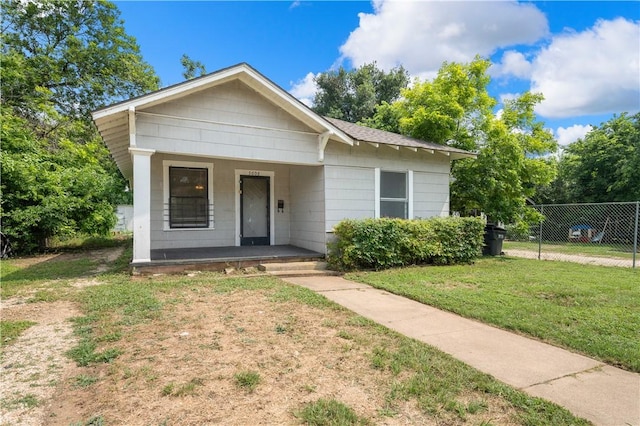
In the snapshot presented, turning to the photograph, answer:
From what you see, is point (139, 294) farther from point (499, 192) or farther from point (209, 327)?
point (499, 192)

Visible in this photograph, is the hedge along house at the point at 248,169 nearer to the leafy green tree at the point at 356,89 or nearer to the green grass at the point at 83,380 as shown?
the green grass at the point at 83,380

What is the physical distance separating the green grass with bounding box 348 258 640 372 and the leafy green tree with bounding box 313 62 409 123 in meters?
20.8

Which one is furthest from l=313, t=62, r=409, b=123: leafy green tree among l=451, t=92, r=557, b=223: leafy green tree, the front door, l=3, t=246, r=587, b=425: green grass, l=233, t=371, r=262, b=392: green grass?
l=233, t=371, r=262, b=392: green grass

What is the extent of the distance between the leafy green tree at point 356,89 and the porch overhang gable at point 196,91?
19580 millimetres

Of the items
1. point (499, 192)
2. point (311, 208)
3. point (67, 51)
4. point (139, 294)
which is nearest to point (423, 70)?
point (499, 192)

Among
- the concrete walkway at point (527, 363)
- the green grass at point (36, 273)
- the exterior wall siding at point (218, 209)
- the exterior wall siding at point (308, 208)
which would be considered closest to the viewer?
the concrete walkway at point (527, 363)

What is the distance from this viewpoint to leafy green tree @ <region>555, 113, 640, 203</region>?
1838 centimetres

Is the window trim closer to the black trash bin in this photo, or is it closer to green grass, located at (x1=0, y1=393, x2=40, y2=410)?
green grass, located at (x1=0, y1=393, x2=40, y2=410)

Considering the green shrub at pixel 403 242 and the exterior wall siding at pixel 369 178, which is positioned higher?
the exterior wall siding at pixel 369 178

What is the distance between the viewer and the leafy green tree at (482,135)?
10977 mm

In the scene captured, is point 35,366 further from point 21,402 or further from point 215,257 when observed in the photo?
point 215,257

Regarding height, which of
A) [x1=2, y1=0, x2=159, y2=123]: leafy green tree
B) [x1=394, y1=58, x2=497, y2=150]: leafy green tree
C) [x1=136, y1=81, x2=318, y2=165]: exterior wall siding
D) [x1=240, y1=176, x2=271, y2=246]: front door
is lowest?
[x1=240, y1=176, x2=271, y2=246]: front door

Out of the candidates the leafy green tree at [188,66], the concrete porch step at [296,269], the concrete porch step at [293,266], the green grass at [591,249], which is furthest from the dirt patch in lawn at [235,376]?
the leafy green tree at [188,66]

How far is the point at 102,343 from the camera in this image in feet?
11.7
